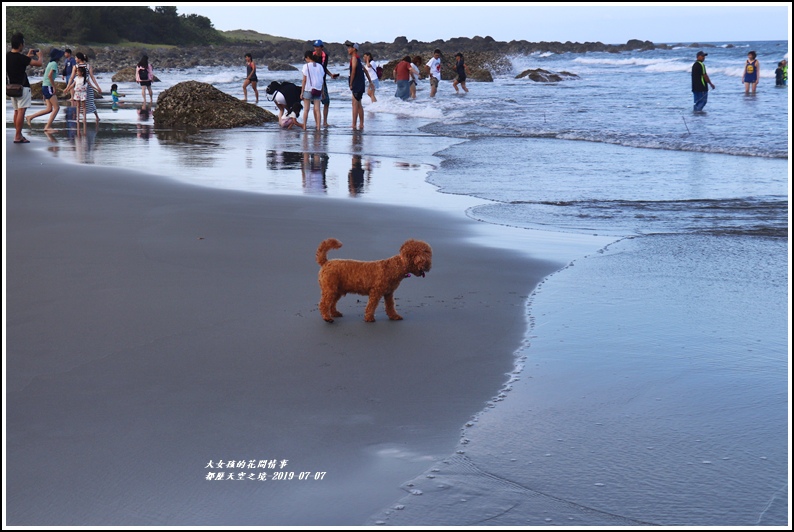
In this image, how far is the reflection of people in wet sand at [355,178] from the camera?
10.2m

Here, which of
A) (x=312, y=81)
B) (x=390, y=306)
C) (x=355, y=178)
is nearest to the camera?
(x=390, y=306)

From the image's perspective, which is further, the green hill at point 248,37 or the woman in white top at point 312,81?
the green hill at point 248,37

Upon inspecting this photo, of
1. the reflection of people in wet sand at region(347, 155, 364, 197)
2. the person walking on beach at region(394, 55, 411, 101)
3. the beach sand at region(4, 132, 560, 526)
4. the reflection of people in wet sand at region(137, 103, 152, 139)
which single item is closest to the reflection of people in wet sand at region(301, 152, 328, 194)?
the reflection of people in wet sand at region(347, 155, 364, 197)

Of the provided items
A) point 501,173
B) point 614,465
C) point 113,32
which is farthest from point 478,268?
point 113,32

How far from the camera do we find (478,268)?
21.6 ft

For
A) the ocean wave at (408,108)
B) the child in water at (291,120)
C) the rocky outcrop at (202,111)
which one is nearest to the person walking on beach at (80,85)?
the rocky outcrop at (202,111)

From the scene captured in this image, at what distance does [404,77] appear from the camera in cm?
2731

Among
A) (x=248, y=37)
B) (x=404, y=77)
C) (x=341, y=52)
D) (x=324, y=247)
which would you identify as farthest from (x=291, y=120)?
(x=248, y=37)

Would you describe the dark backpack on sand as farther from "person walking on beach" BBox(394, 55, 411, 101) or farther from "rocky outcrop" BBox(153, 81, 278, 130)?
"person walking on beach" BBox(394, 55, 411, 101)

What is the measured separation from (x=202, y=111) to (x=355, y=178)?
31.2ft

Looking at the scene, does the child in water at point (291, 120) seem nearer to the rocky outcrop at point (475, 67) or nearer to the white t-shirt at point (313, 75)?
the white t-shirt at point (313, 75)

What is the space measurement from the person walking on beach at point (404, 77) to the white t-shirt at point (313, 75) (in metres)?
10.2

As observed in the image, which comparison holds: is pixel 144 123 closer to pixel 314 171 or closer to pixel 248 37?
pixel 314 171

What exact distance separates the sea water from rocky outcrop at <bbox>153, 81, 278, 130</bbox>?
54.3 inches
